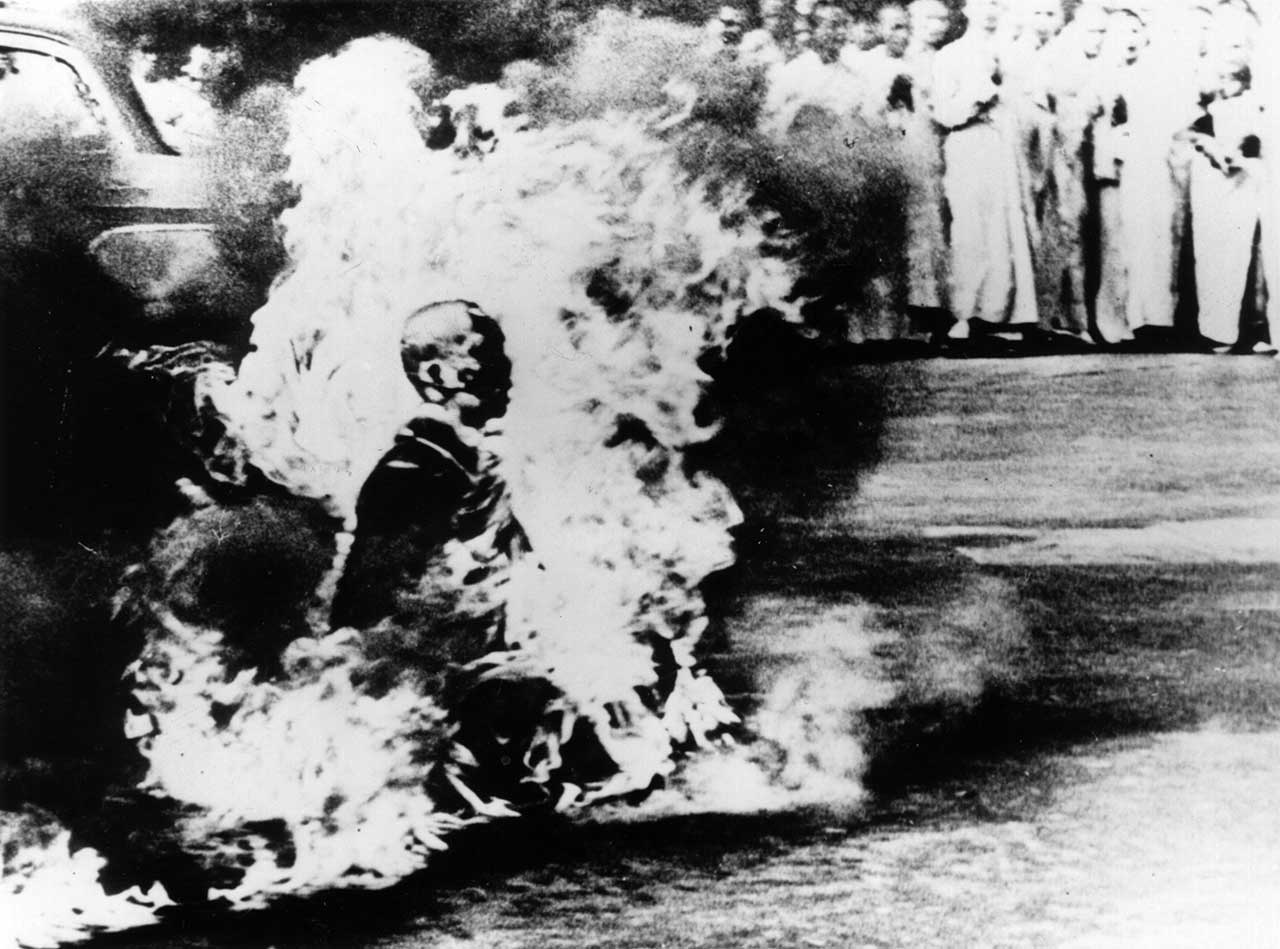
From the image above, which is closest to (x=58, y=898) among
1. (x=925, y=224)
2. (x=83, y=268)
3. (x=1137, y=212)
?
(x=83, y=268)

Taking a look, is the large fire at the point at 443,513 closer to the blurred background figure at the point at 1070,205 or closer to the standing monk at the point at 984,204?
the standing monk at the point at 984,204

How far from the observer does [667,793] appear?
68.7 inches

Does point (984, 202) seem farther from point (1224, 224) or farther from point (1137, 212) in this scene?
point (1224, 224)

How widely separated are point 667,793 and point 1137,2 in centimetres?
191

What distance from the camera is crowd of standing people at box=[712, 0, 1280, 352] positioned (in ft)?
5.89

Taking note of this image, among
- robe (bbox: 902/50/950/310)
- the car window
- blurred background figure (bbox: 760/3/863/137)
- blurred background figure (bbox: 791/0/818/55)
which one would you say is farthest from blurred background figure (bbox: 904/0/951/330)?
the car window

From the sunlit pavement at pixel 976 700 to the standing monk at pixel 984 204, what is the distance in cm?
20

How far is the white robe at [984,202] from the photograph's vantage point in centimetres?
179

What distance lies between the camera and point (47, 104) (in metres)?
1.83

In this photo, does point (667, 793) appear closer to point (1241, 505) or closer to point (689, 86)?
point (1241, 505)

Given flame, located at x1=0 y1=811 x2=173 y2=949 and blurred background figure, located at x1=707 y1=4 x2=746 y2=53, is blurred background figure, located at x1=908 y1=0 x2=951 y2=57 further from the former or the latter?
flame, located at x1=0 y1=811 x2=173 y2=949

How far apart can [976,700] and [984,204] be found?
3.30 ft

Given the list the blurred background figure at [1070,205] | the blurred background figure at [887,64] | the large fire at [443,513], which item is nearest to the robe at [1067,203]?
the blurred background figure at [1070,205]

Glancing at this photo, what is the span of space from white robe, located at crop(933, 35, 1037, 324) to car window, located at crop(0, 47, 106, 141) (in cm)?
176
